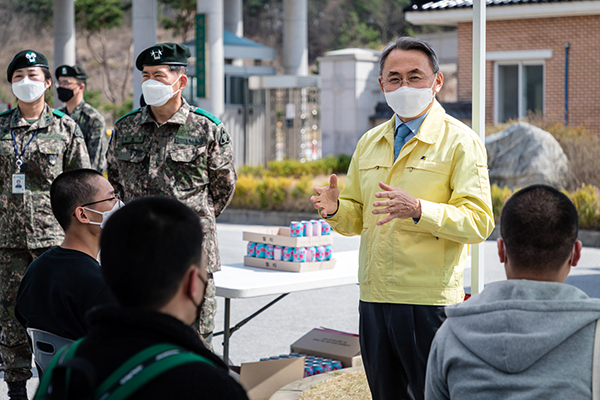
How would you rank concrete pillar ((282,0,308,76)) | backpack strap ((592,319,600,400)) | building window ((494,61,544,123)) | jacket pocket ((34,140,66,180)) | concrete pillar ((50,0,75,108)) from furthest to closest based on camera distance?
concrete pillar ((282,0,308,76))
concrete pillar ((50,0,75,108))
building window ((494,61,544,123))
jacket pocket ((34,140,66,180))
backpack strap ((592,319,600,400))

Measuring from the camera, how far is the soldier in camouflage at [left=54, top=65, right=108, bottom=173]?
6.54m

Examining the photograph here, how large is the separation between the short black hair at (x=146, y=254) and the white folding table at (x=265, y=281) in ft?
8.72

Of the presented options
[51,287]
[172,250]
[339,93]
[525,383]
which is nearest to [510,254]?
[525,383]

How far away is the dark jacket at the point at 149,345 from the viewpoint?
147cm

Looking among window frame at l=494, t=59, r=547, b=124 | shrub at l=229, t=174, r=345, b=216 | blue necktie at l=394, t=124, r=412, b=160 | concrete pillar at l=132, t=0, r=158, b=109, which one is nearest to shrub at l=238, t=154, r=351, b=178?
shrub at l=229, t=174, r=345, b=216

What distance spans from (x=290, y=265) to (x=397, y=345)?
199 cm

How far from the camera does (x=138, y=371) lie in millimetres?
1477

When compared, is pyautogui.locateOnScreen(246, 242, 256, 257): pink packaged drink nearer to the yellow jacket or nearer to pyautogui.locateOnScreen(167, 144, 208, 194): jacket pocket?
pyautogui.locateOnScreen(167, 144, 208, 194): jacket pocket

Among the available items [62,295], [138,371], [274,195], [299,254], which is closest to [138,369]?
[138,371]

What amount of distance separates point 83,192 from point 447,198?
5.27ft

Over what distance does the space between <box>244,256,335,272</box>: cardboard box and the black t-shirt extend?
7.29 ft

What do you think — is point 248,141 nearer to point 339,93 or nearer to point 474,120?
point 339,93

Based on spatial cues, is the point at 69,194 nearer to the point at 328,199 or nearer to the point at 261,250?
the point at 328,199

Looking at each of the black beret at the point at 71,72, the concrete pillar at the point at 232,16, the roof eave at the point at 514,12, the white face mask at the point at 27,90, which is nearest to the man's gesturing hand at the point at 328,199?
the white face mask at the point at 27,90
